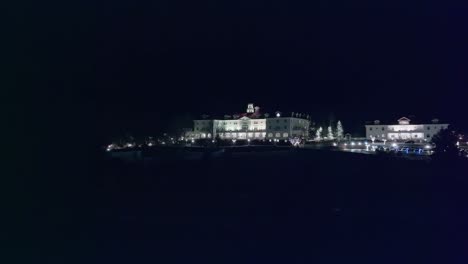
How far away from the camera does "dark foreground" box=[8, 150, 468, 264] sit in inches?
307

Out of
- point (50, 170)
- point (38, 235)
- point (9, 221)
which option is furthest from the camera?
point (50, 170)

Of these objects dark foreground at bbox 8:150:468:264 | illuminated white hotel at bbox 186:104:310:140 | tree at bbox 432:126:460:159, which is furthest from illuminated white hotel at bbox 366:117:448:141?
dark foreground at bbox 8:150:468:264

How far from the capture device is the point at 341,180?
15.6m

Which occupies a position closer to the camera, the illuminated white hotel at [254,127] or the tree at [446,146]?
the tree at [446,146]

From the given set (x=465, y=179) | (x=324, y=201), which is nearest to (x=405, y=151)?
(x=465, y=179)

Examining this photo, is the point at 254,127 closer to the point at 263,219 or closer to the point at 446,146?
the point at 446,146

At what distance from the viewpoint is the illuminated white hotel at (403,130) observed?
38.8 meters

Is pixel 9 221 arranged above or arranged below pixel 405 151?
below

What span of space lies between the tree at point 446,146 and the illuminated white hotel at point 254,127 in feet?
68.8

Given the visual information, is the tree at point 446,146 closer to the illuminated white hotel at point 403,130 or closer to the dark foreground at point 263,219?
the dark foreground at point 263,219

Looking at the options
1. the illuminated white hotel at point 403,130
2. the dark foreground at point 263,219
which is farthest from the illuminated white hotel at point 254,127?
the dark foreground at point 263,219

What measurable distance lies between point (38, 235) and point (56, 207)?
3.39 m

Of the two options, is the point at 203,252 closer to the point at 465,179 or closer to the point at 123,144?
the point at 465,179

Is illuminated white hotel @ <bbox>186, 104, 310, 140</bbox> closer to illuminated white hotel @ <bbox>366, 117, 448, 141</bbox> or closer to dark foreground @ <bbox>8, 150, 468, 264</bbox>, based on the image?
illuminated white hotel @ <bbox>366, 117, 448, 141</bbox>
